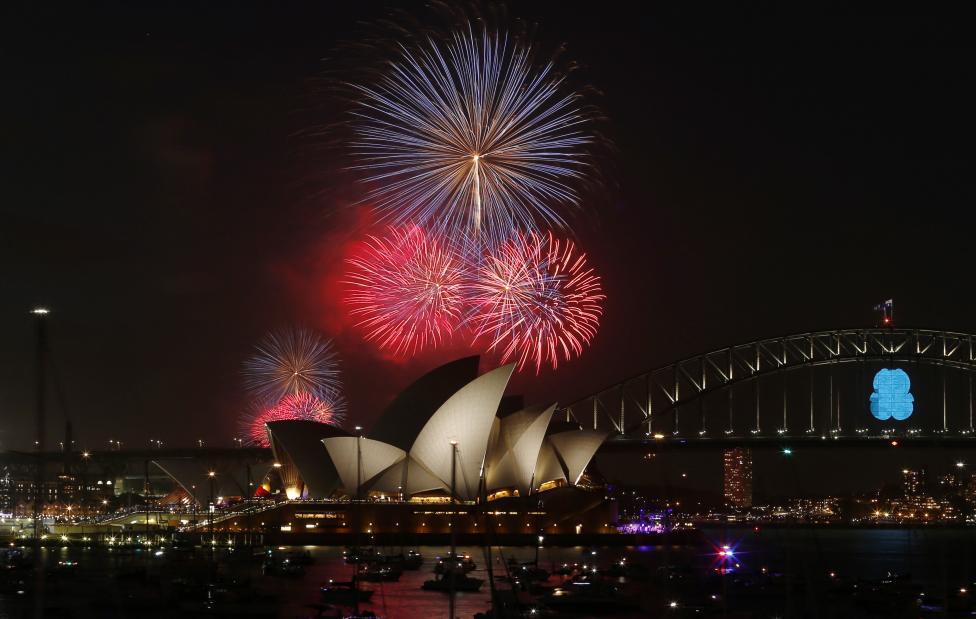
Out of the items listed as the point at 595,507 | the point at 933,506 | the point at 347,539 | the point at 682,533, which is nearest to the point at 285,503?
the point at 347,539

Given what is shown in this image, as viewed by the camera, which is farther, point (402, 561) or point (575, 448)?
point (575, 448)

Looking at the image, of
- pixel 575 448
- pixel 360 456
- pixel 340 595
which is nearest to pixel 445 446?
pixel 360 456

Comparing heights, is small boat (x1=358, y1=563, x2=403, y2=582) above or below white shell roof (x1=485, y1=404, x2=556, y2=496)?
below

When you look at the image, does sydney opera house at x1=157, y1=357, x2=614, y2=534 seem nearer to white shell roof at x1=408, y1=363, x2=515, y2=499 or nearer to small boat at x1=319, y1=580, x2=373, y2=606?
white shell roof at x1=408, y1=363, x2=515, y2=499

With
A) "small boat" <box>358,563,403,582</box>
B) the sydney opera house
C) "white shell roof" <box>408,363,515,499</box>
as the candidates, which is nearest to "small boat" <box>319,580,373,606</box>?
"small boat" <box>358,563,403,582</box>

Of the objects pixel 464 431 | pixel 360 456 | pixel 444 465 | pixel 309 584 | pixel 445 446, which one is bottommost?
pixel 309 584

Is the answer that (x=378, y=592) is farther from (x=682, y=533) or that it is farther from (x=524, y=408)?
(x=682, y=533)

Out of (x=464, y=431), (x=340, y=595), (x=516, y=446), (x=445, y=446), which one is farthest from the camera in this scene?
(x=516, y=446)

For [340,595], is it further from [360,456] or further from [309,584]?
[360,456]
